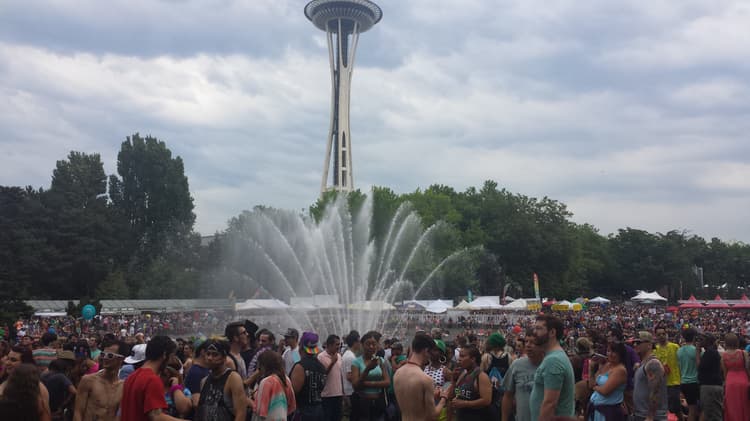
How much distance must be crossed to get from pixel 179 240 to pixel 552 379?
227 ft

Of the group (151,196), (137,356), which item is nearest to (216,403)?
(137,356)

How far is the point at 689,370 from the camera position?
37.9 feet

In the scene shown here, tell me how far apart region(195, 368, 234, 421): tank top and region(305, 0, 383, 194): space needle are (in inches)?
3132

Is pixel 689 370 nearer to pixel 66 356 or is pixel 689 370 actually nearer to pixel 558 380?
pixel 558 380

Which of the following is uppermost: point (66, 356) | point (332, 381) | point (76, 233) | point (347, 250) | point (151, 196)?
point (151, 196)

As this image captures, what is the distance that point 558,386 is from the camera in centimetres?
556

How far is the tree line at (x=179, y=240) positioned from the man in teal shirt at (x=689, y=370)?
4886 cm

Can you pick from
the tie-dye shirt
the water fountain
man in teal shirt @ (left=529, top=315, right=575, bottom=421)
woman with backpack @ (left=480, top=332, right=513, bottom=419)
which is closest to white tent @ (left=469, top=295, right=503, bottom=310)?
the water fountain

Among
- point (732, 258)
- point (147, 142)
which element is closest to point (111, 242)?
point (147, 142)

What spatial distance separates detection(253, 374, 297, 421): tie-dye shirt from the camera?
644 centimetres

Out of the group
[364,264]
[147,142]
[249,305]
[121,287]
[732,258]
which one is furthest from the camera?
[732,258]

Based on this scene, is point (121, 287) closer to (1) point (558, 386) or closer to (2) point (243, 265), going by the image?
(2) point (243, 265)

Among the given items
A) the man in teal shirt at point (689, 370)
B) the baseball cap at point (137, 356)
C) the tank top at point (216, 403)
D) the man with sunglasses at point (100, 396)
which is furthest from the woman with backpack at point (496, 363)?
the man in teal shirt at point (689, 370)

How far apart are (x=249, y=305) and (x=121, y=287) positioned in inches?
1197
